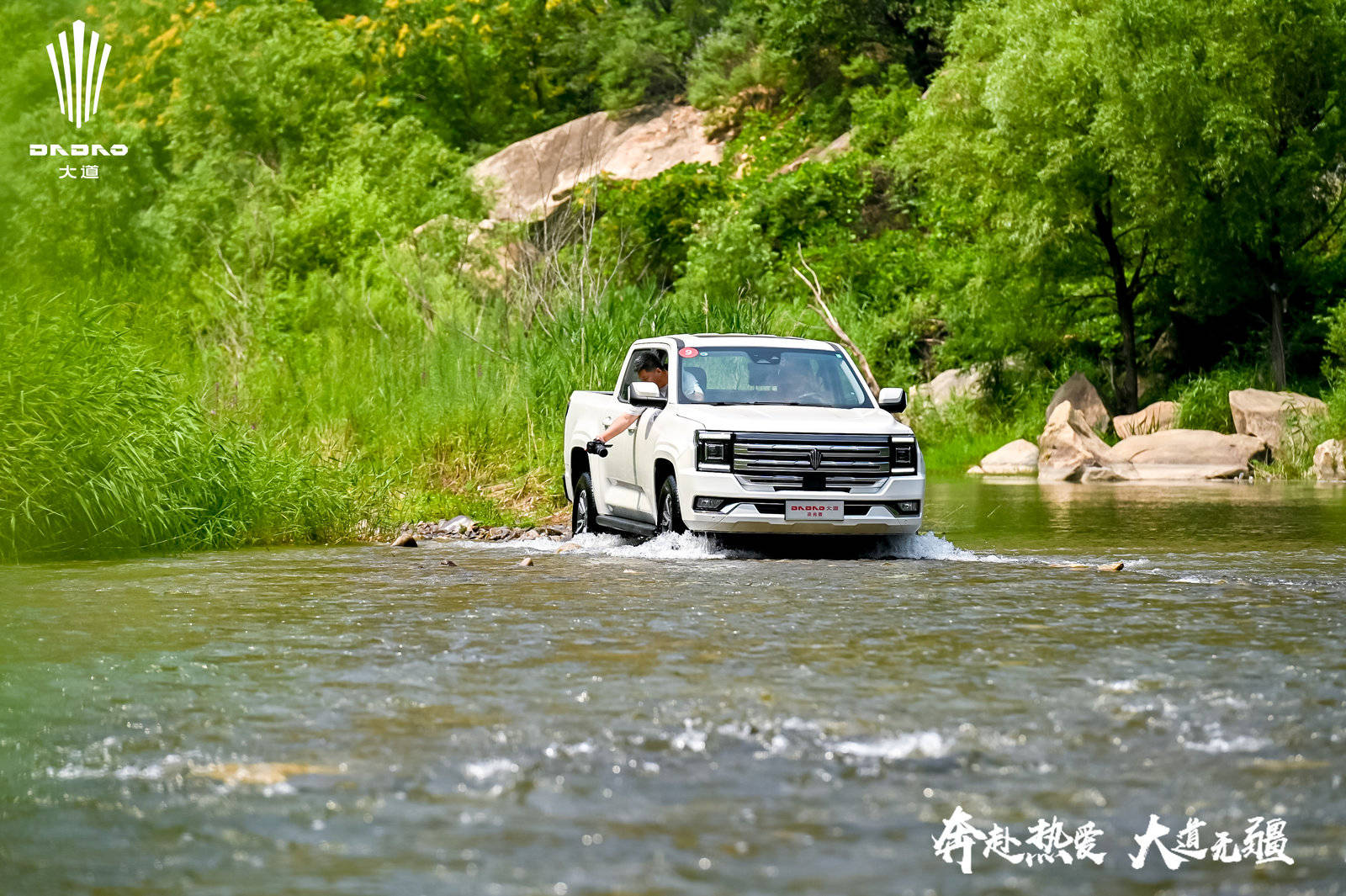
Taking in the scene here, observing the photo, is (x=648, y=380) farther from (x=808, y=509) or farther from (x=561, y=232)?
(x=561, y=232)

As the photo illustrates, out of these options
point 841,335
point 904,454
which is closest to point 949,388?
point 841,335

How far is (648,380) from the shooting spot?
15.1 m

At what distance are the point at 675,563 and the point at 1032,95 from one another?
1046 inches

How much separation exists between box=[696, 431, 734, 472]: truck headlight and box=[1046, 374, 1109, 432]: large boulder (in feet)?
86.2

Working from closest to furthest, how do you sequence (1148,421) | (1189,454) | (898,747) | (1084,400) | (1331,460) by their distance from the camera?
(898,747), (1331,460), (1189,454), (1148,421), (1084,400)

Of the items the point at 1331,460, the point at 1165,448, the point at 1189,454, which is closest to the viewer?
the point at 1331,460

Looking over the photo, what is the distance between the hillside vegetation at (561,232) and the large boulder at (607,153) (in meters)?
1.20

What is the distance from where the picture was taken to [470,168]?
5944cm

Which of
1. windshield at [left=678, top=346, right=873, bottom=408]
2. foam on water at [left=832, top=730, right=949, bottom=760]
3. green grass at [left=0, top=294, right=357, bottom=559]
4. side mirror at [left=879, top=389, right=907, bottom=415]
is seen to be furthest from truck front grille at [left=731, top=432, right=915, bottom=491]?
foam on water at [left=832, top=730, right=949, bottom=760]

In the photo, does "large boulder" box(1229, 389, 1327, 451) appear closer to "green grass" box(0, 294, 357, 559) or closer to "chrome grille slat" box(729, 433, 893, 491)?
"chrome grille slat" box(729, 433, 893, 491)

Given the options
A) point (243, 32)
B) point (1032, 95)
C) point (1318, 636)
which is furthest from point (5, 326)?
point (243, 32)

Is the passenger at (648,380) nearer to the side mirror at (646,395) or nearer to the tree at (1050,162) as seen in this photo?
the side mirror at (646,395)

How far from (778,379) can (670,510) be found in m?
1.71

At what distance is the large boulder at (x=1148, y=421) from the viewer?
122ft
